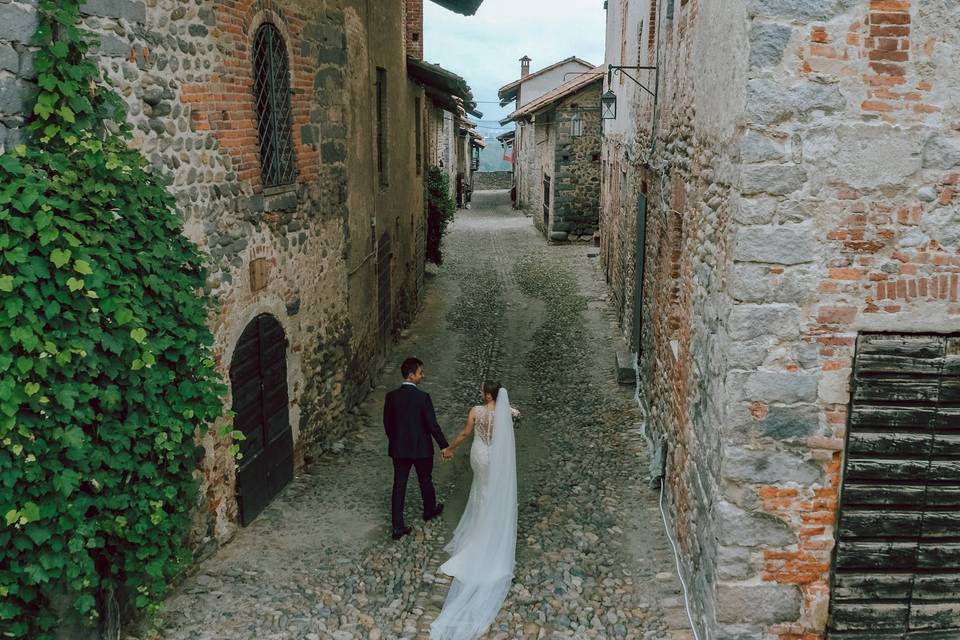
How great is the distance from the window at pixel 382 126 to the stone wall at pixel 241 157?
170 cm

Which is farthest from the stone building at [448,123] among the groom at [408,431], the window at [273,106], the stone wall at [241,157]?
the groom at [408,431]

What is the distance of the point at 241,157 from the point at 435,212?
44.4 feet

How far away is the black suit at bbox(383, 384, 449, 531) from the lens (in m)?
6.77

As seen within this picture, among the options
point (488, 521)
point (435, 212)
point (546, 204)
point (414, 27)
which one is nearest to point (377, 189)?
point (488, 521)

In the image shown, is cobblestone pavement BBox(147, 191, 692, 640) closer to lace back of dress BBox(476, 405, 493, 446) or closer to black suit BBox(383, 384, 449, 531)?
black suit BBox(383, 384, 449, 531)

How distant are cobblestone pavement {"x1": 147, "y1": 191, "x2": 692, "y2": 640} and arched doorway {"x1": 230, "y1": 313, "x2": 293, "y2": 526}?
235 mm

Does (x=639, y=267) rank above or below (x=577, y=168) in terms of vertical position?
below

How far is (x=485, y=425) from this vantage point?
21.3ft

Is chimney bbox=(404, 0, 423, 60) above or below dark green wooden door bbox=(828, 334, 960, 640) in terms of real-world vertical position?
above

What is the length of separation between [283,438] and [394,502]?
149cm

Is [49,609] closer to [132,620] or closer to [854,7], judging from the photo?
[132,620]

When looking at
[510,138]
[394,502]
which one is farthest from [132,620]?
[510,138]

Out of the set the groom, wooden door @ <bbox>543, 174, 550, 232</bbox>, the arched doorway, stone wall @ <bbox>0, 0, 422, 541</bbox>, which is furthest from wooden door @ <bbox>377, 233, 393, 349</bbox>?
wooden door @ <bbox>543, 174, 550, 232</bbox>

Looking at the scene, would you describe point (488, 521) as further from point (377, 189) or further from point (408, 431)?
point (377, 189)
